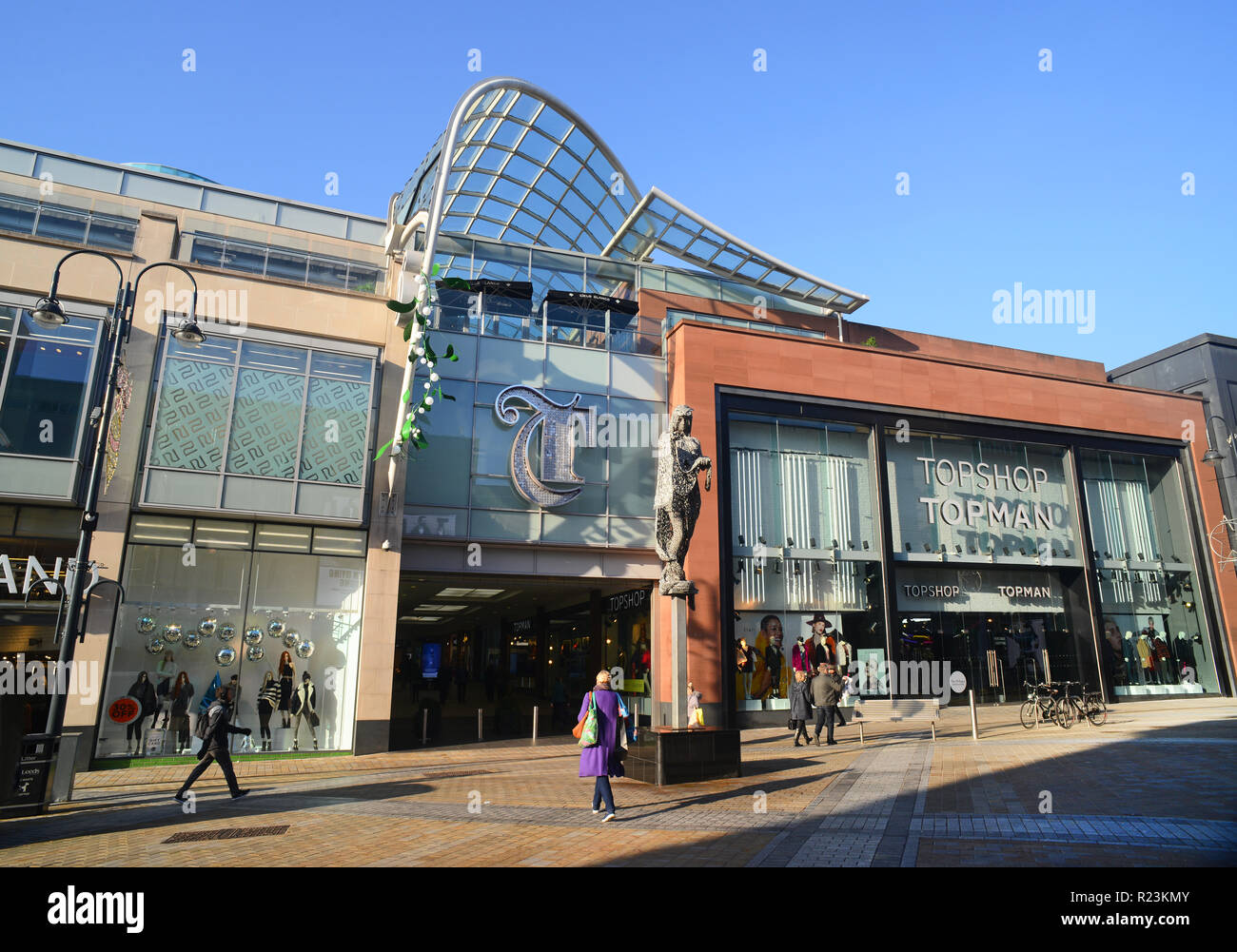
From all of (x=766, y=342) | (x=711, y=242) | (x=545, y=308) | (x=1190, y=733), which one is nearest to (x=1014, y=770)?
(x=1190, y=733)

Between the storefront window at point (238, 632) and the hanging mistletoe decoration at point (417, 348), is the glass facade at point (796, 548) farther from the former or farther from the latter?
the storefront window at point (238, 632)

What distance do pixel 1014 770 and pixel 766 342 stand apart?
15587 millimetres

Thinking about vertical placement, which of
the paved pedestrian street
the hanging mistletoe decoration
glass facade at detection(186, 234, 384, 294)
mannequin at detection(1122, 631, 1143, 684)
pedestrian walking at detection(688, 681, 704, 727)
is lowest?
the paved pedestrian street

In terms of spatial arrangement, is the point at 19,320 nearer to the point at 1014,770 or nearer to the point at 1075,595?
the point at 1014,770

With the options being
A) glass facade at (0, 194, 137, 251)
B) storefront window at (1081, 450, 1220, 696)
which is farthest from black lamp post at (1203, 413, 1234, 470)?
glass facade at (0, 194, 137, 251)

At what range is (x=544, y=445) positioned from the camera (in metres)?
22.4

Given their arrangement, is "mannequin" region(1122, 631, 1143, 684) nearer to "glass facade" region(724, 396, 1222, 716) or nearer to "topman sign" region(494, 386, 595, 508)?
"glass facade" region(724, 396, 1222, 716)

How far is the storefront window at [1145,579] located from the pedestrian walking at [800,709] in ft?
49.8

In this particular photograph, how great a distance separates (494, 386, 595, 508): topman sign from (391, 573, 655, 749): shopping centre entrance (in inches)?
103

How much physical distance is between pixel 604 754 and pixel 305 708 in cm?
1135

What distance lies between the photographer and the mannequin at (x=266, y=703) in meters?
17.5

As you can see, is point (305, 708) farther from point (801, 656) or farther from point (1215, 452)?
point (1215, 452)

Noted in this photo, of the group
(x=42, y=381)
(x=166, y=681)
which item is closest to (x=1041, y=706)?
(x=166, y=681)

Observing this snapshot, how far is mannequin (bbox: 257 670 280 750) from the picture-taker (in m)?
17.5
